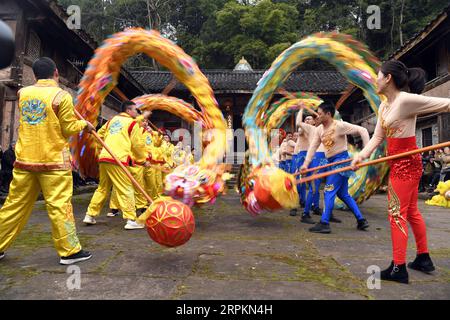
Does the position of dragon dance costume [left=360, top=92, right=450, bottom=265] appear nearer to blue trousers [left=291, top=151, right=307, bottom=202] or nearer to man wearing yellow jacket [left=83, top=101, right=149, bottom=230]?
man wearing yellow jacket [left=83, top=101, right=149, bottom=230]

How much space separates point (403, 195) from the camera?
2760 millimetres

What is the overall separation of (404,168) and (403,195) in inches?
8.5

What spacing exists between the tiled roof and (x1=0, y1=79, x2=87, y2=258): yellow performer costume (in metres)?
12.7

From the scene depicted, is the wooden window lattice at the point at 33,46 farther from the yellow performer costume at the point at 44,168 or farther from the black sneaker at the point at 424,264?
the black sneaker at the point at 424,264

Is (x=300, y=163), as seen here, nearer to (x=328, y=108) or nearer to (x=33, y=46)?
(x=328, y=108)

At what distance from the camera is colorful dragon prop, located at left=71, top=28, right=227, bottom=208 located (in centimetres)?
442

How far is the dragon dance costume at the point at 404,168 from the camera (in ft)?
8.77

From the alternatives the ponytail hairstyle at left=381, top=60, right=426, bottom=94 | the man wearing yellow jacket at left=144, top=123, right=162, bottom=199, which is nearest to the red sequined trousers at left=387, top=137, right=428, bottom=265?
the ponytail hairstyle at left=381, top=60, right=426, bottom=94

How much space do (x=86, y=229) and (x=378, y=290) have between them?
363 cm

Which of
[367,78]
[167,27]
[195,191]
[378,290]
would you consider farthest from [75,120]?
[167,27]

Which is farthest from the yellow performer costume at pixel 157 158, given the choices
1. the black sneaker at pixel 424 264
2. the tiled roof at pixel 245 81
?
the tiled roof at pixel 245 81

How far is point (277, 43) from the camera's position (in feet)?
80.6

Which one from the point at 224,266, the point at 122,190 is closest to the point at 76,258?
the point at 224,266
